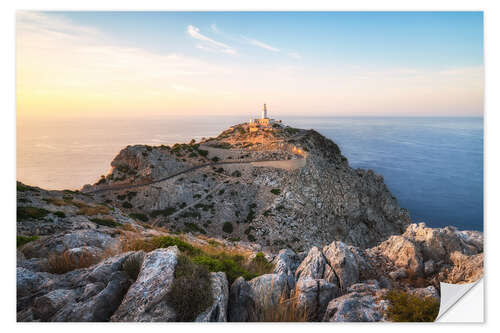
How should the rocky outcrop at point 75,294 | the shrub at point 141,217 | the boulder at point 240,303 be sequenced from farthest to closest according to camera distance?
the shrub at point 141,217 → the boulder at point 240,303 → the rocky outcrop at point 75,294

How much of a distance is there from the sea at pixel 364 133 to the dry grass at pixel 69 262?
3.77 m

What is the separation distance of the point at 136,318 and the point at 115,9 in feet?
28.1

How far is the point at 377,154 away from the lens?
19.1 metres

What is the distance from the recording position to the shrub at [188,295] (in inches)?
164

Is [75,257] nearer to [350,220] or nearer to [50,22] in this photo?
[50,22]

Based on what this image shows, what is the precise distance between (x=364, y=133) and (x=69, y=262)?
1490cm

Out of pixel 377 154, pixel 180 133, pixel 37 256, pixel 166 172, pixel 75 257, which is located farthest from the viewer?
pixel 166 172

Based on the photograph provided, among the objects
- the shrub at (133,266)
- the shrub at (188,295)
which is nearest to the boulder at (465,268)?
the shrub at (188,295)

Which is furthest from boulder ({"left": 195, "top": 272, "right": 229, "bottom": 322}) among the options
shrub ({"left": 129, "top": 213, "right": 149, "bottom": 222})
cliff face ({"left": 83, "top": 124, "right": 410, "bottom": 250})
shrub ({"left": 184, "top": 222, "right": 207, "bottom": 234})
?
shrub ({"left": 129, "top": 213, "right": 149, "bottom": 222})

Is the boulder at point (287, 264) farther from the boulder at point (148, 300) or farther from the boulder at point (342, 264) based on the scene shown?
the boulder at point (148, 300)
